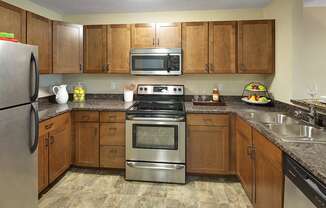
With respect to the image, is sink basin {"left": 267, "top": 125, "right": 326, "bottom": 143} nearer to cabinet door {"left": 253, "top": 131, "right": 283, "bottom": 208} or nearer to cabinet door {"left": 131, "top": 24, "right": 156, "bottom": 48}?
cabinet door {"left": 253, "top": 131, "right": 283, "bottom": 208}

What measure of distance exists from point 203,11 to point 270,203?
9.41 ft

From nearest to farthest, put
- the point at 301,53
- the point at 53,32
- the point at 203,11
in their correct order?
the point at 301,53, the point at 53,32, the point at 203,11

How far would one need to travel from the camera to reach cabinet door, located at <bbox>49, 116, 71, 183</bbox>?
110 inches

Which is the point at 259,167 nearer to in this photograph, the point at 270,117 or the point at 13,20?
the point at 270,117

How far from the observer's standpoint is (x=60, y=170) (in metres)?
2.99

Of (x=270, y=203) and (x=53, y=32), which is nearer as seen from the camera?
(x=270, y=203)

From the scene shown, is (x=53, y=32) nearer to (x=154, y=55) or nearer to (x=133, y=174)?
(x=154, y=55)

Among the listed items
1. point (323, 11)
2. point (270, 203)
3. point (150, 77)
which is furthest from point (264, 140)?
point (150, 77)

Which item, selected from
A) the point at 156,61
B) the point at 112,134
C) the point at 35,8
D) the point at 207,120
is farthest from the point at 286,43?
the point at 35,8

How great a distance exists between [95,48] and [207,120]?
1.96m

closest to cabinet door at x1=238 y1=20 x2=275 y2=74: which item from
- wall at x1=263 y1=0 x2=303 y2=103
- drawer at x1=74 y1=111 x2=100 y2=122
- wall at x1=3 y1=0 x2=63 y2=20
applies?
wall at x1=263 y1=0 x2=303 y2=103

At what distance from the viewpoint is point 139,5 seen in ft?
11.3

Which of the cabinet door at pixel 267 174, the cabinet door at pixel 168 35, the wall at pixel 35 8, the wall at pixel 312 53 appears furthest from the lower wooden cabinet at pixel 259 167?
the wall at pixel 35 8

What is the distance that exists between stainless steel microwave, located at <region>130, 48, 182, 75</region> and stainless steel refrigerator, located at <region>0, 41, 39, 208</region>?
62.9 inches
